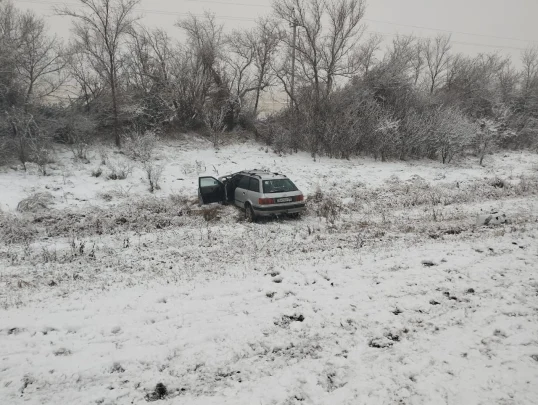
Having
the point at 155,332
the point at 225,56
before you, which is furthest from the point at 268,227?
the point at 225,56

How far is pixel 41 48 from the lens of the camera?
1809 centimetres

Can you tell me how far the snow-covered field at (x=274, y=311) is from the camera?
13.4 ft

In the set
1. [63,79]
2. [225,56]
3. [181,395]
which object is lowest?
[181,395]

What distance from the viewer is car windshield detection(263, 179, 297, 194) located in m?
11.8

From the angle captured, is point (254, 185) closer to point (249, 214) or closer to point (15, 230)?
point (249, 214)

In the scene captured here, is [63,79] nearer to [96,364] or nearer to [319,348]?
[96,364]

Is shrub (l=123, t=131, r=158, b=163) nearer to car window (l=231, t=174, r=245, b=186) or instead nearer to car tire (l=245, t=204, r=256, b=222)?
car window (l=231, t=174, r=245, b=186)

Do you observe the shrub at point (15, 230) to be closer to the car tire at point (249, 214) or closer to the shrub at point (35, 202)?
the shrub at point (35, 202)

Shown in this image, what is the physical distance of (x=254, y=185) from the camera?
12117 mm

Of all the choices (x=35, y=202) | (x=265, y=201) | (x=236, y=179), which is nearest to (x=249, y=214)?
(x=265, y=201)

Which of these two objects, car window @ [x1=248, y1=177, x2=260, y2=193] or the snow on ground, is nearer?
car window @ [x1=248, y1=177, x2=260, y2=193]

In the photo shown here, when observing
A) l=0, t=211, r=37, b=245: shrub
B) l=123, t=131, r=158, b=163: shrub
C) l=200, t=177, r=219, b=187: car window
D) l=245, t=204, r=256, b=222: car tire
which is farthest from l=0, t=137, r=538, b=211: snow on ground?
l=245, t=204, r=256, b=222: car tire

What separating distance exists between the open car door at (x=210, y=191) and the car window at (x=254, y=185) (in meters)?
1.68

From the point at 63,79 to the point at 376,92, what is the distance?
22997mm
